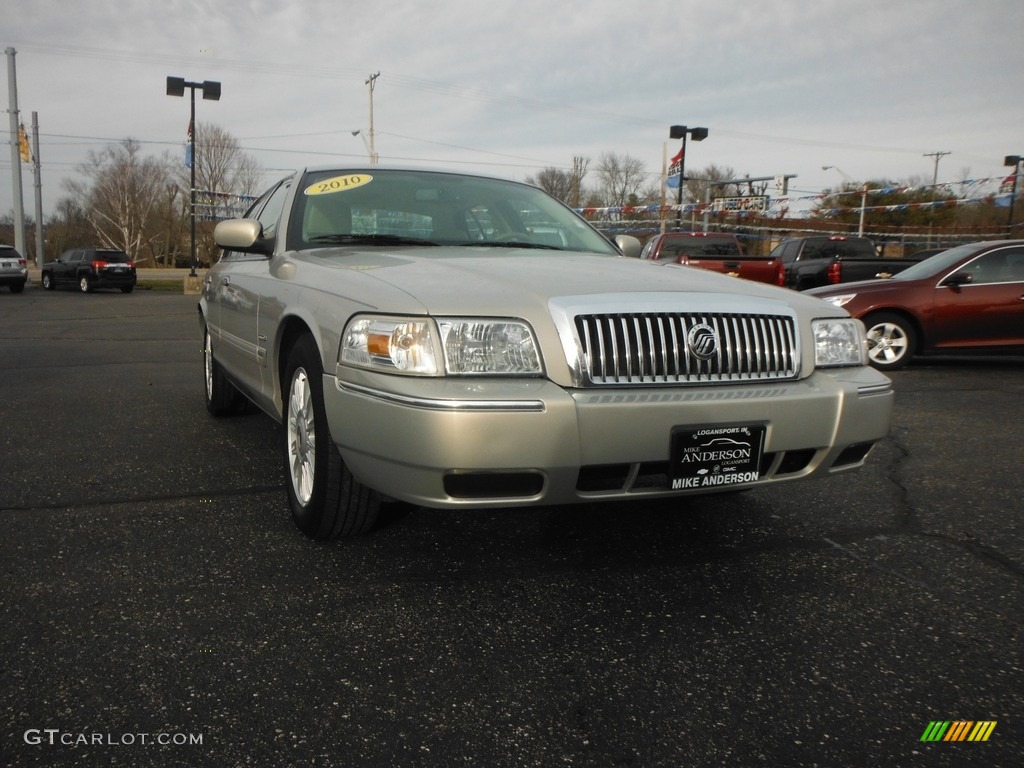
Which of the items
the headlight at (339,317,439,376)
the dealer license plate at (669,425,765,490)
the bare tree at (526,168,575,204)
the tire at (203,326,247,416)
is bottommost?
the tire at (203,326,247,416)

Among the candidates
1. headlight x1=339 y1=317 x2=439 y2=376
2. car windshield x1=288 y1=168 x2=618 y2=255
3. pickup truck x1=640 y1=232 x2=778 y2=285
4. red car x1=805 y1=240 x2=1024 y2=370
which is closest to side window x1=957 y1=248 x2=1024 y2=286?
red car x1=805 y1=240 x2=1024 y2=370

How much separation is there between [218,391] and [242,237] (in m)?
1.88

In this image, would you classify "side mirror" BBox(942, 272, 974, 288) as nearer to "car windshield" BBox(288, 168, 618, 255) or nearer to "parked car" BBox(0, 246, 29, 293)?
"car windshield" BBox(288, 168, 618, 255)

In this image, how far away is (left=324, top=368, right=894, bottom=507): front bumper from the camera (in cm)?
250

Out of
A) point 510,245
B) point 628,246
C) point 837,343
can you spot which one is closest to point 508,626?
point 837,343

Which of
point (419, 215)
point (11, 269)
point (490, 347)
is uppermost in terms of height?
point (419, 215)

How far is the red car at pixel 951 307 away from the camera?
880 centimetres

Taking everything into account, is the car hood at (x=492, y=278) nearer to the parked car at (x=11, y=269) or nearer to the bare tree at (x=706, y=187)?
the parked car at (x=11, y=269)

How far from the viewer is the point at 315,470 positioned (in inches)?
121

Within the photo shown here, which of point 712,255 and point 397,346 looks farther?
point 712,255

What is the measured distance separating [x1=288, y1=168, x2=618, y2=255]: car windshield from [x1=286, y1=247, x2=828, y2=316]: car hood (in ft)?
0.71

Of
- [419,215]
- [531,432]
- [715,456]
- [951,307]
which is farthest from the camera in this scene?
[951,307]

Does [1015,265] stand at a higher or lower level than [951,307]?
higher

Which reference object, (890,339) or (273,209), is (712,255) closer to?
(890,339)
